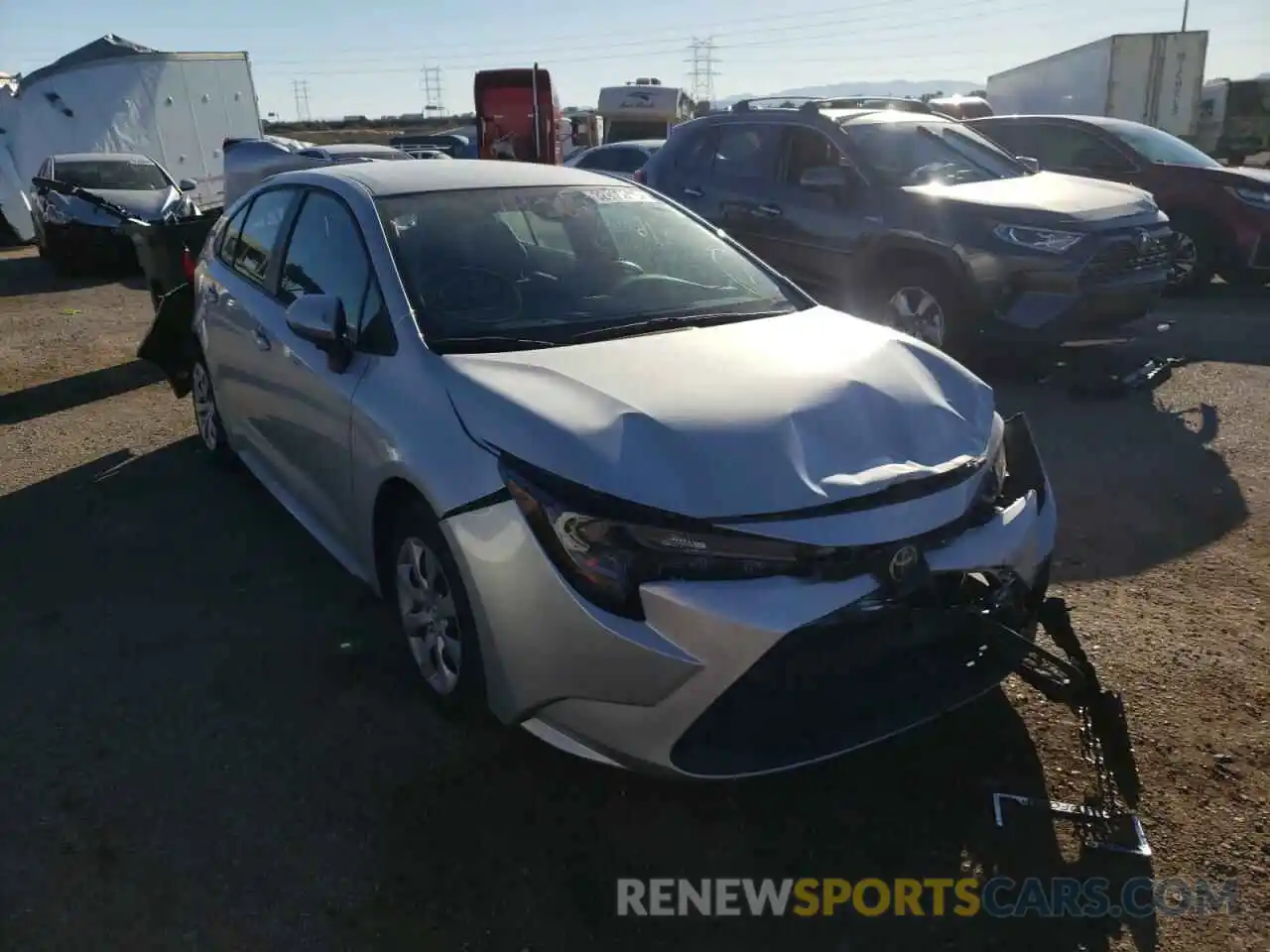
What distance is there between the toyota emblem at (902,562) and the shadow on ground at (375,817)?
63 cm

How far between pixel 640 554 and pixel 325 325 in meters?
1.56

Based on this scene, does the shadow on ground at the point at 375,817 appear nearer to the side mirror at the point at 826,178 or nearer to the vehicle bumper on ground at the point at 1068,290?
the vehicle bumper on ground at the point at 1068,290

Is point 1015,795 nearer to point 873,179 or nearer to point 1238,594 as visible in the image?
point 1238,594

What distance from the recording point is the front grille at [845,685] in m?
2.43

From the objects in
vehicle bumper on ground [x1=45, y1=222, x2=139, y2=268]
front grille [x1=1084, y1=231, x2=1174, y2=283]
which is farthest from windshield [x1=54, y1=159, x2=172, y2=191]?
front grille [x1=1084, y1=231, x2=1174, y2=283]

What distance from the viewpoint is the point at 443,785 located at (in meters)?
2.93

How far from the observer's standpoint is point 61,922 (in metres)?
2.47

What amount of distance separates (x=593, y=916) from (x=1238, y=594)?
116 inches

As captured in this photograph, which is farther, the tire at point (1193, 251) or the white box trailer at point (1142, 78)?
the white box trailer at point (1142, 78)

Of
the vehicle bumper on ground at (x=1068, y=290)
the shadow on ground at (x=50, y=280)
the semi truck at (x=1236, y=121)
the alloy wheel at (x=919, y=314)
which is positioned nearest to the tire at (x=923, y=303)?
the alloy wheel at (x=919, y=314)

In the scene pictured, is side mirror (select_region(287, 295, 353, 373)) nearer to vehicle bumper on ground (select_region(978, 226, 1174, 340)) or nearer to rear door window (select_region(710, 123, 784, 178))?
vehicle bumper on ground (select_region(978, 226, 1174, 340))

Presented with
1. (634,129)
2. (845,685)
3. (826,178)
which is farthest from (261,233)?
(634,129)

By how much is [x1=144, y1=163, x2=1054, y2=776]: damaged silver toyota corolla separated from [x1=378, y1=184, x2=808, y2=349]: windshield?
0.05 feet

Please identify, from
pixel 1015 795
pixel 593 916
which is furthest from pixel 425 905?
pixel 1015 795
